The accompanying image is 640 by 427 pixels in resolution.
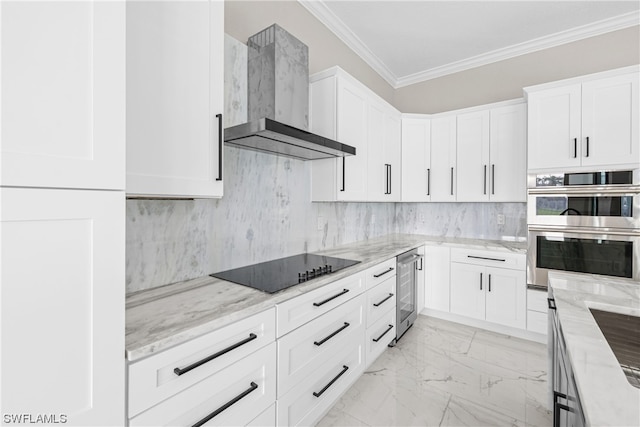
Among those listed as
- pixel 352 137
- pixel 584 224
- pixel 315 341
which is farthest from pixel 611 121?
pixel 315 341

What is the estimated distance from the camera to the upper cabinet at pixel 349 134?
2318mm

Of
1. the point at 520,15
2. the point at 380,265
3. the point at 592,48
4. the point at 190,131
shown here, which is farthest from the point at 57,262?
the point at 592,48

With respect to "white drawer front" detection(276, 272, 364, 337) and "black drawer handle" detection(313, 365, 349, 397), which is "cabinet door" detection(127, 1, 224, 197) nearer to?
"white drawer front" detection(276, 272, 364, 337)

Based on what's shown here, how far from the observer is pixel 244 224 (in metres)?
1.96

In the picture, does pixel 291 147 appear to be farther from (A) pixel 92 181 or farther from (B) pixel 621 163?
(B) pixel 621 163

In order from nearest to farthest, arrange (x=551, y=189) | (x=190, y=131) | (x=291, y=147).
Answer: (x=190, y=131)
(x=291, y=147)
(x=551, y=189)

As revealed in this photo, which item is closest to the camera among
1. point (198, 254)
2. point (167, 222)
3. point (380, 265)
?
point (167, 222)

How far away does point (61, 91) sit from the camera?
0.73 meters

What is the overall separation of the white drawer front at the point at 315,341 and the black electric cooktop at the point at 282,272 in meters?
0.24

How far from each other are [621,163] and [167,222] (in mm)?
3331

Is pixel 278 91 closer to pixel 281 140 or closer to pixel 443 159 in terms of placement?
pixel 281 140

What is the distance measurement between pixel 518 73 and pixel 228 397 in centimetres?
409

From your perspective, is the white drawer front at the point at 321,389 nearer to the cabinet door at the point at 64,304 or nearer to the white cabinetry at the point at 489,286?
the cabinet door at the point at 64,304

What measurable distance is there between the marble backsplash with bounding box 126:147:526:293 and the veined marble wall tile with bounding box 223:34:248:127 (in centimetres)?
22
